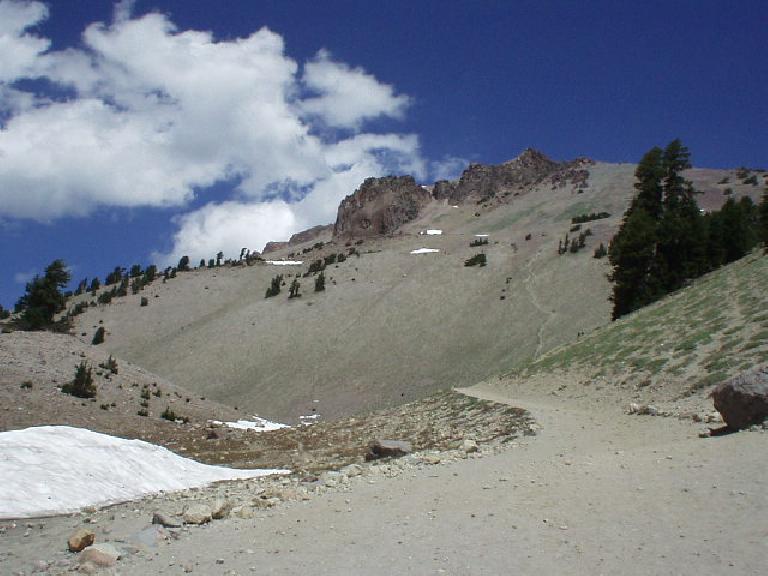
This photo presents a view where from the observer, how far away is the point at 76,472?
1252 centimetres

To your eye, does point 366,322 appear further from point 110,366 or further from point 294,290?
point 110,366

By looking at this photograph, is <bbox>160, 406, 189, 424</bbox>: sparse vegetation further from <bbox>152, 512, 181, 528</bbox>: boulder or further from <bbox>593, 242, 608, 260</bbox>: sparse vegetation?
<bbox>593, 242, 608, 260</bbox>: sparse vegetation

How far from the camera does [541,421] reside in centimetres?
1647

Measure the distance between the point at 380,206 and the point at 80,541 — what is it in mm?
135293

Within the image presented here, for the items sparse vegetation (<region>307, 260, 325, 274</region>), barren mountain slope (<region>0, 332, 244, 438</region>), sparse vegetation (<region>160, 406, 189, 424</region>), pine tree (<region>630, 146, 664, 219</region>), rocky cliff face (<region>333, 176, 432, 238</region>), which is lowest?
sparse vegetation (<region>160, 406, 189, 424</region>)

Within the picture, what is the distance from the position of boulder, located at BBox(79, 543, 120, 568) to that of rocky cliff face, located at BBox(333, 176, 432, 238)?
12674 cm

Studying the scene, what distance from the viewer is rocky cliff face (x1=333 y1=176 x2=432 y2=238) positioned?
137938 mm

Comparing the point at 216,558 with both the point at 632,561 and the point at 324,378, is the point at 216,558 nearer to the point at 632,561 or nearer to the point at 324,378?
the point at 632,561

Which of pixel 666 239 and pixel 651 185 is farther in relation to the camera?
pixel 651 185

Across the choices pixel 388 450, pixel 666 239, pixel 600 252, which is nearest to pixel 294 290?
A: pixel 600 252

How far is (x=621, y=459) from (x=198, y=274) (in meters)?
76.0

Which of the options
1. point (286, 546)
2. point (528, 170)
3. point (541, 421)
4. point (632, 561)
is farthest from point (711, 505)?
point (528, 170)

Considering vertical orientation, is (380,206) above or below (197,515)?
above

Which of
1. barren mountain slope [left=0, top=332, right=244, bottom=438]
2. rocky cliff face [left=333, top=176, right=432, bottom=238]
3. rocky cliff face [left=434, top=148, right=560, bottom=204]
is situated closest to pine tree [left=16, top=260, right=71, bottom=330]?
barren mountain slope [left=0, top=332, right=244, bottom=438]
